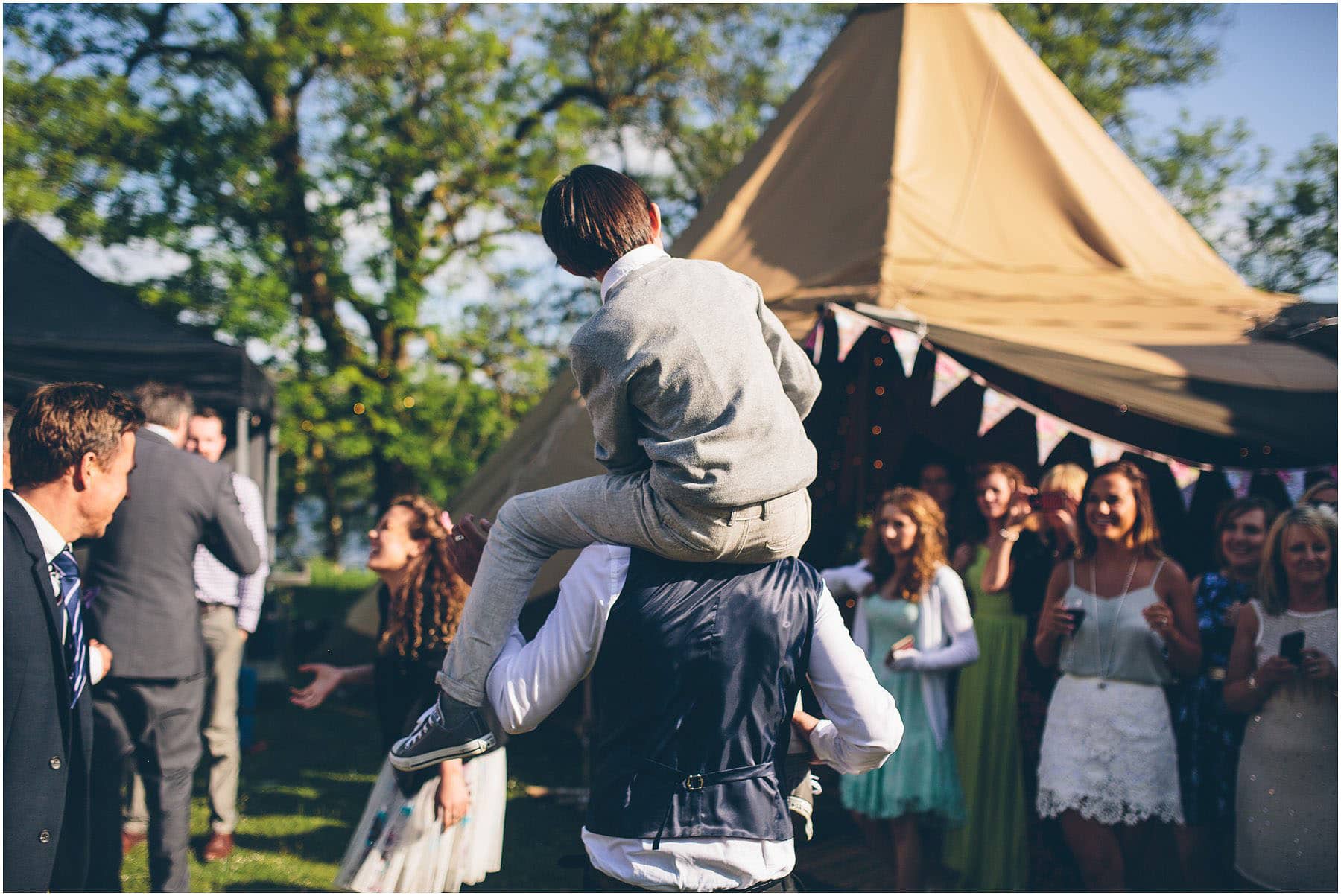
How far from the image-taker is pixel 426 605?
287cm

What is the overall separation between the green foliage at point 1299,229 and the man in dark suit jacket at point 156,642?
14609 millimetres

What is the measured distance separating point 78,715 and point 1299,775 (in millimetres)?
3264

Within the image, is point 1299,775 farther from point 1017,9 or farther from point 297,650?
point 1017,9

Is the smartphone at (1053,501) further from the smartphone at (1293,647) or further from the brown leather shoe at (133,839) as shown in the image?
the brown leather shoe at (133,839)

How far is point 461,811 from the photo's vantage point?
8.89ft

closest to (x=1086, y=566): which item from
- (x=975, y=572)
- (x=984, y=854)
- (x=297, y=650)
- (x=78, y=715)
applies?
(x=975, y=572)

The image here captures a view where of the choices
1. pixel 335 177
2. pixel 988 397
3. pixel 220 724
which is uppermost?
pixel 335 177

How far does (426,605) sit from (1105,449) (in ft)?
8.14

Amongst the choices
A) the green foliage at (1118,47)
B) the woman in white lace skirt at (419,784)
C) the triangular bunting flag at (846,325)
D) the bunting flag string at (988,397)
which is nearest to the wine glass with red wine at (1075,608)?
the bunting flag string at (988,397)

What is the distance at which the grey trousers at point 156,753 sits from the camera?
304 cm

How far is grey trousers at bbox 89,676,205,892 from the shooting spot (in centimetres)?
304

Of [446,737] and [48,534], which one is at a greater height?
[48,534]

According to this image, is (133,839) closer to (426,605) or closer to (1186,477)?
(426,605)

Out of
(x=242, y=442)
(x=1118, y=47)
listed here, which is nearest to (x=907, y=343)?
(x=242, y=442)
